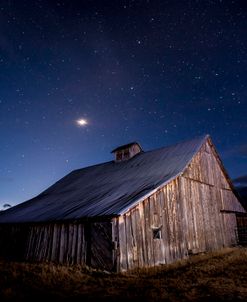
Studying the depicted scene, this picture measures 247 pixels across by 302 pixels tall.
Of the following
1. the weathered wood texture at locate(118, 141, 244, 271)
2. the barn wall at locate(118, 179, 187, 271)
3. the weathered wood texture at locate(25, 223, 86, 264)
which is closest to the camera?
the barn wall at locate(118, 179, 187, 271)

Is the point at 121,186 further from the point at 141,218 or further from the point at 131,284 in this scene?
the point at 131,284

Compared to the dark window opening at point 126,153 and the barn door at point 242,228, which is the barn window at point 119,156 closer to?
the dark window opening at point 126,153

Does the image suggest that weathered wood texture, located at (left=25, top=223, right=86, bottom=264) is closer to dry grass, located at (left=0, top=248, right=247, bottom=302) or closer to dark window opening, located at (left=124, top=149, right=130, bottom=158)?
dry grass, located at (left=0, top=248, right=247, bottom=302)

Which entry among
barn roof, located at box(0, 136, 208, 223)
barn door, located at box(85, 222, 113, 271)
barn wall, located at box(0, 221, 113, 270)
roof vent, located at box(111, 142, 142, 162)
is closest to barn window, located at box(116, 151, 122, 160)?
roof vent, located at box(111, 142, 142, 162)

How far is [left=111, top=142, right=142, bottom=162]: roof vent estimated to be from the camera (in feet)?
80.9

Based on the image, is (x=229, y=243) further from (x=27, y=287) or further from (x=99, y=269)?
(x=27, y=287)

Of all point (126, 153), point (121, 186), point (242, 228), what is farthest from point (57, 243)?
point (242, 228)

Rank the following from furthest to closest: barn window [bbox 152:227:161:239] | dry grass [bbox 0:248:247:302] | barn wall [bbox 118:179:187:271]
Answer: barn window [bbox 152:227:161:239], barn wall [bbox 118:179:187:271], dry grass [bbox 0:248:247:302]

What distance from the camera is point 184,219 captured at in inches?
634

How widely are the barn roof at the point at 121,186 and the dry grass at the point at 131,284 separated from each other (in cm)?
267

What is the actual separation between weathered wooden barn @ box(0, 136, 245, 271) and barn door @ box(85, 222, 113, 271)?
4cm

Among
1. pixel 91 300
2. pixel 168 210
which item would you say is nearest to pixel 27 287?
pixel 91 300

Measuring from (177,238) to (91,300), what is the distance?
332 inches

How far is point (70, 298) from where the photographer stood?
7922mm
